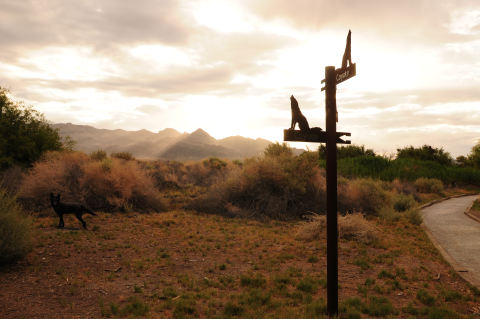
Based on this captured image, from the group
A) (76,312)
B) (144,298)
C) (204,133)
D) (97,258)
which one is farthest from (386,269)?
(204,133)

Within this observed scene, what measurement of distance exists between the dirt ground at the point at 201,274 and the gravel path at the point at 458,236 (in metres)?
0.43

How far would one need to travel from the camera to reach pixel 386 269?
21.8 feet

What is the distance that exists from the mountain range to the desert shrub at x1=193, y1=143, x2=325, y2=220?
79.4 m

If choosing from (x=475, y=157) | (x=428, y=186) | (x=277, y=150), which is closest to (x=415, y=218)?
(x=277, y=150)

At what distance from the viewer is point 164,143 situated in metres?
120

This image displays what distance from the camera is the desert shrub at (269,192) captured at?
42.2ft

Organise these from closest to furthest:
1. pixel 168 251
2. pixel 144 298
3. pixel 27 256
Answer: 1. pixel 144 298
2. pixel 27 256
3. pixel 168 251

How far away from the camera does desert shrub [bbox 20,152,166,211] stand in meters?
12.2

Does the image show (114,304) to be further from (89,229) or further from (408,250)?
(408,250)

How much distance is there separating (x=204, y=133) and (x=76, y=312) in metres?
130

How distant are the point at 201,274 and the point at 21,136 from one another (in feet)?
57.2

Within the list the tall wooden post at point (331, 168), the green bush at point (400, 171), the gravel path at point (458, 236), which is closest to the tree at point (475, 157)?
the green bush at point (400, 171)

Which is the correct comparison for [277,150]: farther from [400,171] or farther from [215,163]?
[400,171]

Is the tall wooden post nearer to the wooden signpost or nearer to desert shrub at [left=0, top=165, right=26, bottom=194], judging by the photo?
the wooden signpost
